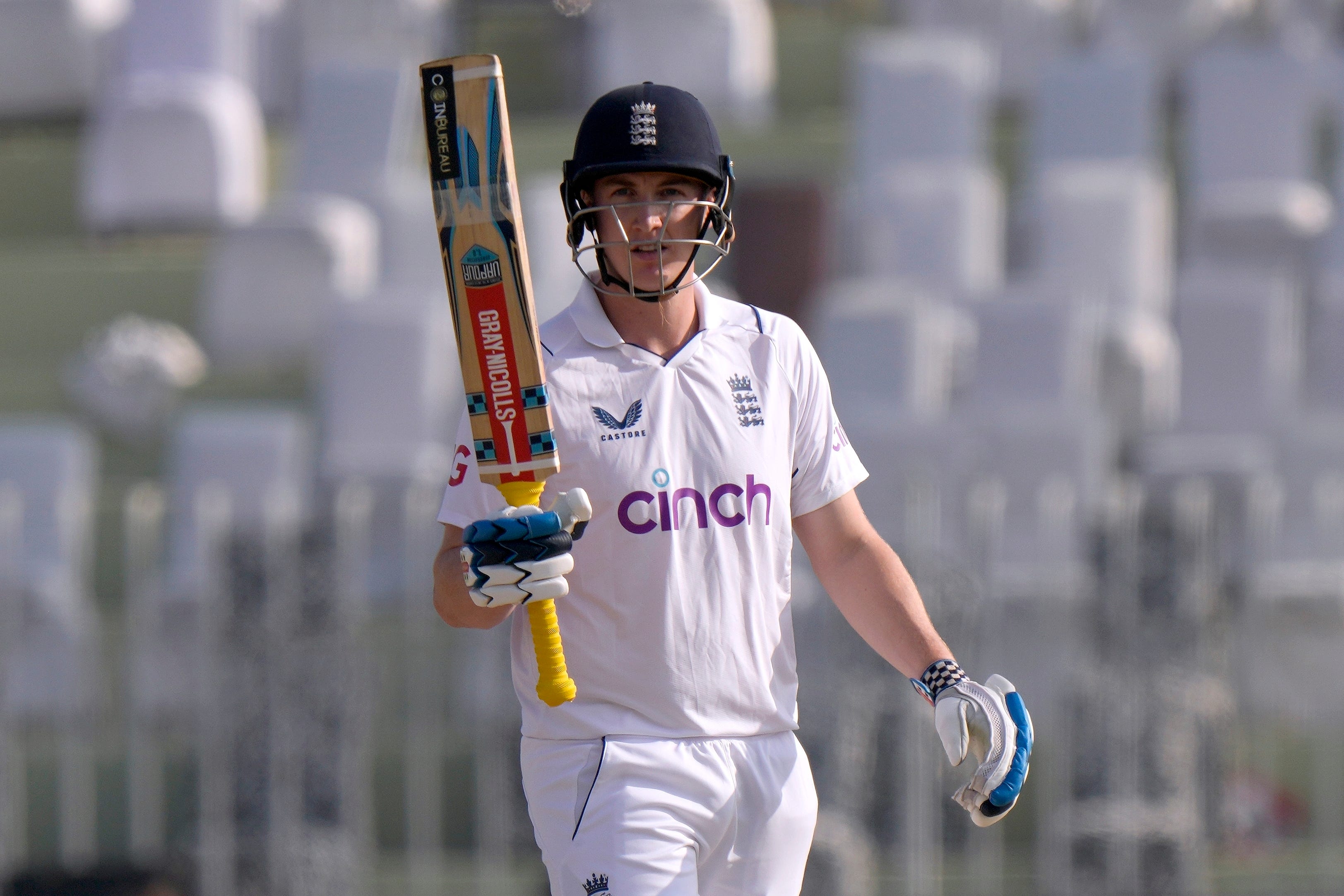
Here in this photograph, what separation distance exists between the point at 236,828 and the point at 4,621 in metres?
0.92

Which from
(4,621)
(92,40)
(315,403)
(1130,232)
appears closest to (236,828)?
(4,621)

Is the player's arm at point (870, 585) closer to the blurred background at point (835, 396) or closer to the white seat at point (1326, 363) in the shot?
the blurred background at point (835, 396)

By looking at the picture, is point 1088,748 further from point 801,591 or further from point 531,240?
point 531,240

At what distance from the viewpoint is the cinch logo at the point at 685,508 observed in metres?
2.30

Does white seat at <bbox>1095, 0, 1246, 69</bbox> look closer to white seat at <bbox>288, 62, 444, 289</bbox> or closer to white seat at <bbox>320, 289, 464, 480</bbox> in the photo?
white seat at <bbox>288, 62, 444, 289</bbox>

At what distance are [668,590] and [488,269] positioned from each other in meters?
0.45

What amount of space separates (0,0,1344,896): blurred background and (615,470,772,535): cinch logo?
2.59 meters

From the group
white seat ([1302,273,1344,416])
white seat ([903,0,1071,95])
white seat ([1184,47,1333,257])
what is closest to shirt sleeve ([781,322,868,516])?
white seat ([1302,273,1344,416])

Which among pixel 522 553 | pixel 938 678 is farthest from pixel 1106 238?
pixel 522 553

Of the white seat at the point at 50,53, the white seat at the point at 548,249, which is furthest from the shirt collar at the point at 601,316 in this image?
the white seat at the point at 50,53

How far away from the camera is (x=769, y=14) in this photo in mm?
9367

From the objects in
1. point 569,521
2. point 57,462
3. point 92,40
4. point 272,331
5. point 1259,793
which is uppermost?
point 92,40

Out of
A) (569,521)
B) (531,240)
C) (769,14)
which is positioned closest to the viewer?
(569,521)

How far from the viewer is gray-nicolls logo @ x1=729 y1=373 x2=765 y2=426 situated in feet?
7.80
